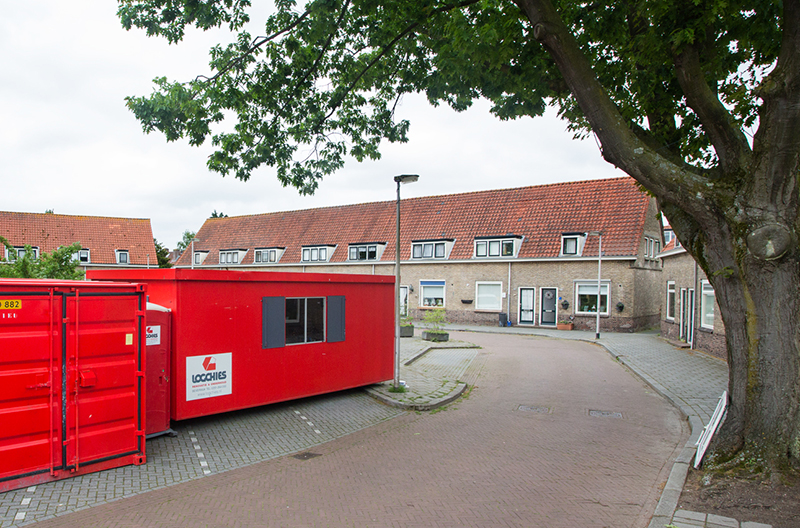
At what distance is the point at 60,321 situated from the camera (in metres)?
5.91

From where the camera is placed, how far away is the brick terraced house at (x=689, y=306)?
17.7 metres

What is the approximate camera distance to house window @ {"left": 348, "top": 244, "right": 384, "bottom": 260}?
34719 millimetres

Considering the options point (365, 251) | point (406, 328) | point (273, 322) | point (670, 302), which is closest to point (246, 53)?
point (273, 322)

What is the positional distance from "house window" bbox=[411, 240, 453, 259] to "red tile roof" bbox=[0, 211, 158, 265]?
77.5ft

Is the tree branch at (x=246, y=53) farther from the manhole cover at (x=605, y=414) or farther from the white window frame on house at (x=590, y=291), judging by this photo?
the white window frame on house at (x=590, y=291)

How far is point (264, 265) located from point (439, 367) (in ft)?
92.7

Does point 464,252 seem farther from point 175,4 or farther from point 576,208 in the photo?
point 175,4

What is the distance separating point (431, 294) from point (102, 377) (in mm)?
26666

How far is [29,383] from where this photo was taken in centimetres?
568

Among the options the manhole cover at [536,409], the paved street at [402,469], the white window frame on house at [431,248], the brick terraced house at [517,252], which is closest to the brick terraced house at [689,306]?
the brick terraced house at [517,252]

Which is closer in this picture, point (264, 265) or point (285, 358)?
point (285, 358)

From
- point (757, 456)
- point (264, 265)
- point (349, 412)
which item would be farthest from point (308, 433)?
point (264, 265)

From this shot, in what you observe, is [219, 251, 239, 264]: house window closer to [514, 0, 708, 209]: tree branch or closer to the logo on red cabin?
the logo on red cabin

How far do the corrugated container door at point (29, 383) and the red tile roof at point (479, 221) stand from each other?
24.5m
